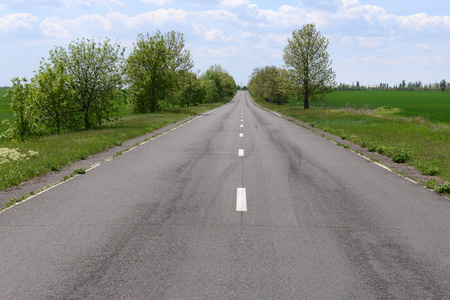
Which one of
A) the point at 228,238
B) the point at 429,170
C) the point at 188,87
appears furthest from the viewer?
the point at 188,87

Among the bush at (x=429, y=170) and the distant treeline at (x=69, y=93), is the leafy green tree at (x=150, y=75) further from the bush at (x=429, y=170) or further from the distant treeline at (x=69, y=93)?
the bush at (x=429, y=170)

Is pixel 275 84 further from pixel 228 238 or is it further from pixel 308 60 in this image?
pixel 228 238

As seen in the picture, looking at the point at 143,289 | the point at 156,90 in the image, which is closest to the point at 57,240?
the point at 143,289

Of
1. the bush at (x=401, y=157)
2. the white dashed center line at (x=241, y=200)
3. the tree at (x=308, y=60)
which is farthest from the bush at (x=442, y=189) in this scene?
the tree at (x=308, y=60)

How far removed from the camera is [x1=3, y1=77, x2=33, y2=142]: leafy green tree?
22139 mm

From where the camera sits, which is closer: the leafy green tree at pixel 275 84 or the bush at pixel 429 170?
the bush at pixel 429 170

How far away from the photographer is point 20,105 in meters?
22.5

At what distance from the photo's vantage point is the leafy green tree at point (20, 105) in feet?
72.6

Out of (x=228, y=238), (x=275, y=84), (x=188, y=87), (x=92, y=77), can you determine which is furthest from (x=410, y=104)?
(x=228, y=238)

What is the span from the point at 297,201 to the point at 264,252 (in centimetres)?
270

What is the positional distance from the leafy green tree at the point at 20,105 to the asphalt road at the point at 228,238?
1489cm

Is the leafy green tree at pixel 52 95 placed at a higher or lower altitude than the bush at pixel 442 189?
higher

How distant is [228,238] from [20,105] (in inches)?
847

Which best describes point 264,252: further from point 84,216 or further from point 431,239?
point 84,216
